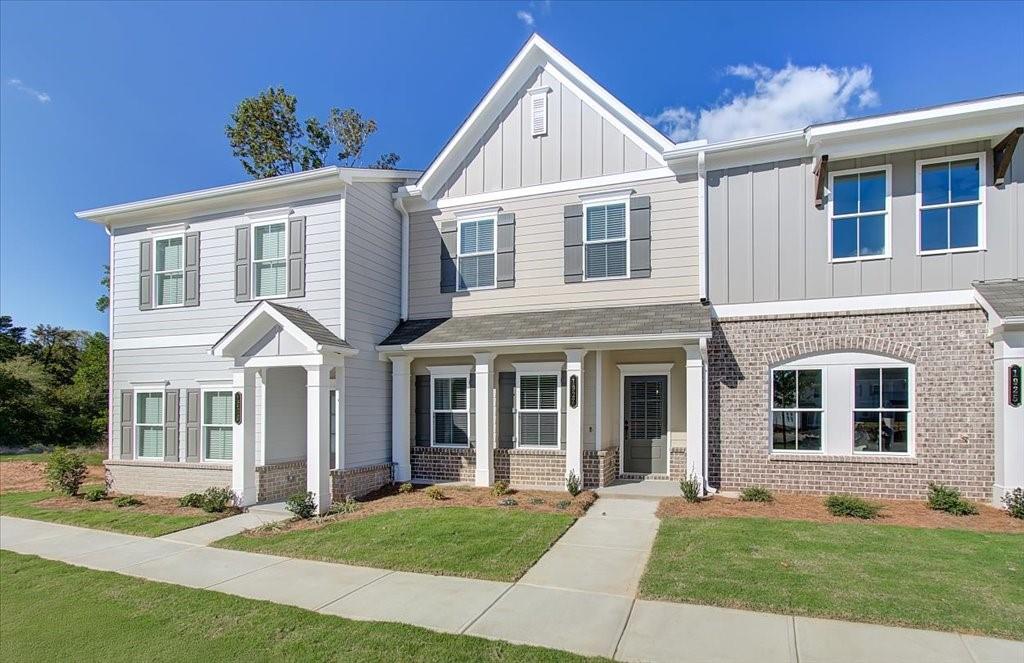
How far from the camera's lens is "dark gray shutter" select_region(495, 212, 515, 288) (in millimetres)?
12289

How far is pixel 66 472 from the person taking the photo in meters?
12.7

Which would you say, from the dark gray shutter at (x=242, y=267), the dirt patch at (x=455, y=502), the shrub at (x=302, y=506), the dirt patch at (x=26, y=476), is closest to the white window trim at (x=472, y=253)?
the dirt patch at (x=455, y=502)

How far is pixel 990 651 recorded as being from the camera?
4418mm

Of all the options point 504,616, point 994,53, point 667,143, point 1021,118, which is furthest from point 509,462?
point 994,53

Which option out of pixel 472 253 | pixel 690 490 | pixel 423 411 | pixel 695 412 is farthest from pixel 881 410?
pixel 423 411

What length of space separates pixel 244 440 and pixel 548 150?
337 inches

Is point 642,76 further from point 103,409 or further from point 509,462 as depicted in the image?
point 103,409

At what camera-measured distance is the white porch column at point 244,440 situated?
426 inches

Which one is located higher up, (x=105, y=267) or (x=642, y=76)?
(x=642, y=76)

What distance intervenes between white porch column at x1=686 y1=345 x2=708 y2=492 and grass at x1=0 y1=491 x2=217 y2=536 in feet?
28.2

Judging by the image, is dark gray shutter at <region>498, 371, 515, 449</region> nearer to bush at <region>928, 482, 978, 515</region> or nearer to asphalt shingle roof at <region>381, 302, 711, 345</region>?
asphalt shingle roof at <region>381, 302, 711, 345</region>

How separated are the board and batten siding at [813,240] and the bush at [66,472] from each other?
47.2ft

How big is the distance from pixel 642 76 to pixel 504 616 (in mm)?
16430

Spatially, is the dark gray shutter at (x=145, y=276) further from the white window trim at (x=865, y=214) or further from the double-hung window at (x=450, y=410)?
the white window trim at (x=865, y=214)
